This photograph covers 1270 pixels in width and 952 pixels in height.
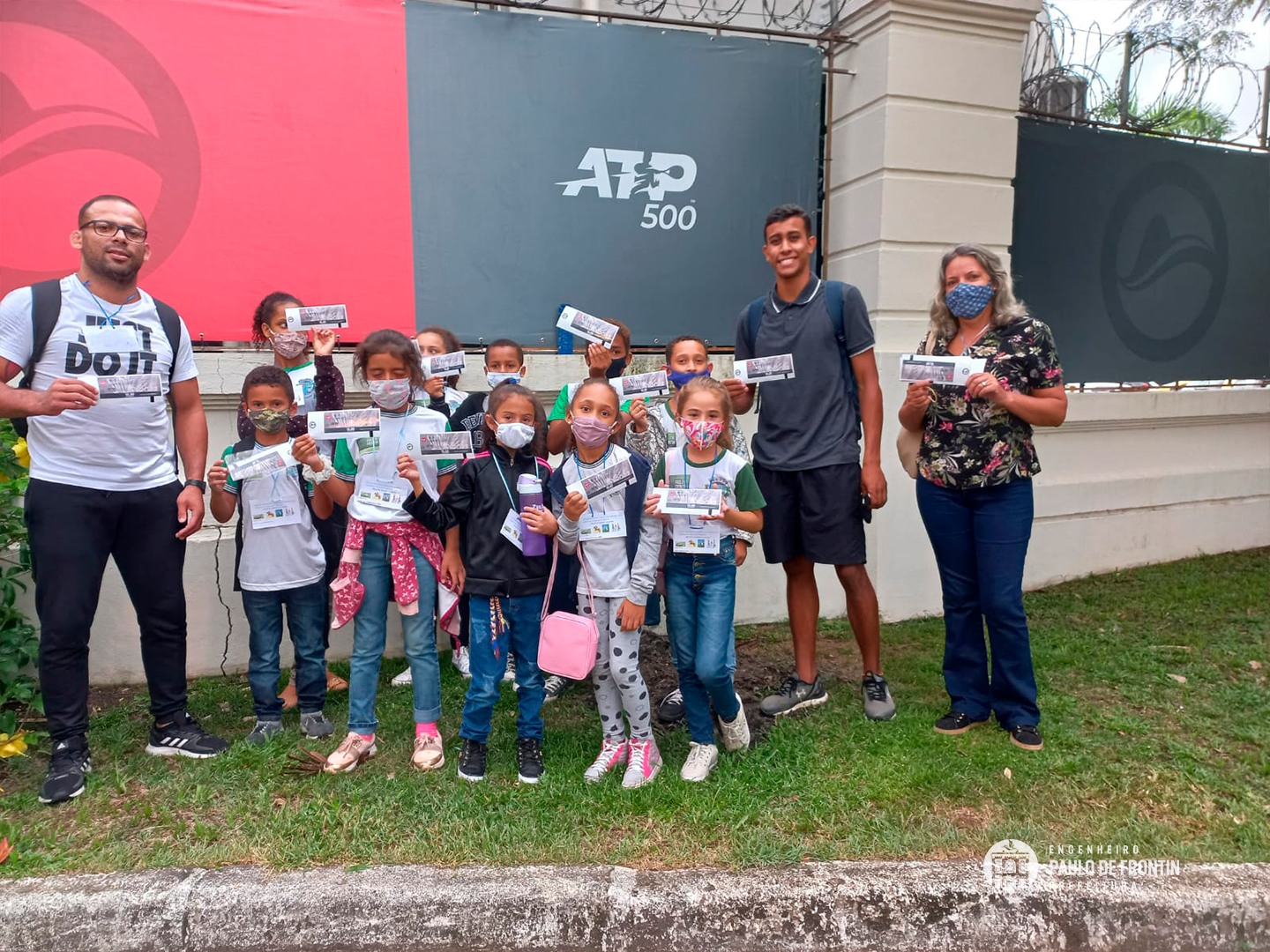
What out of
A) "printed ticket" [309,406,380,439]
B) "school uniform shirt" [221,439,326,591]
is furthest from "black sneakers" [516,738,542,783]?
"printed ticket" [309,406,380,439]

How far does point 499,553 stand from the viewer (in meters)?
3.43

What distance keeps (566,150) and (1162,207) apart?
15.8ft

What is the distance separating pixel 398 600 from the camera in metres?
3.64

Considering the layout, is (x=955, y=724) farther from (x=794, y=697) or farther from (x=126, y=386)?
(x=126, y=386)

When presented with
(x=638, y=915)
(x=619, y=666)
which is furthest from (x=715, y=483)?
(x=638, y=915)

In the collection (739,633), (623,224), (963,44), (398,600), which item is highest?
(963,44)

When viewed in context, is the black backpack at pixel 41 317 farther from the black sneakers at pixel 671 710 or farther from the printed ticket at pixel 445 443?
the black sneakers at pixel 671 710

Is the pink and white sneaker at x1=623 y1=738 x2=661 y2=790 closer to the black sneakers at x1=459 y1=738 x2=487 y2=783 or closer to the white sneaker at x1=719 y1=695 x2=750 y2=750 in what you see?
the white sneaker at x1=719 y1=695 x2=750 y2=750

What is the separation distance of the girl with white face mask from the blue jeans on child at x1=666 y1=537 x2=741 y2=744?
1.03 metres

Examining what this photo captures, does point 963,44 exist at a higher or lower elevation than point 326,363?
higher

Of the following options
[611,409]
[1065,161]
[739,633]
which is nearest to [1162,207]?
[1065,161]

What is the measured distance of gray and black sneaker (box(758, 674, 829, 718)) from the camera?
411cm

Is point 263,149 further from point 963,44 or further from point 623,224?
point 963,44

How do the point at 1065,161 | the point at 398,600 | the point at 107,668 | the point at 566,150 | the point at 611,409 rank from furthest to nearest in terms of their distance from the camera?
the point at 1065,161 → the point at 566,150 → the point at 107,668 → the point at 398,600 → the point at 611,409
